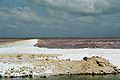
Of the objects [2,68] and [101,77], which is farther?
[2,68]

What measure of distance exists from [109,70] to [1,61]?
12676 mm

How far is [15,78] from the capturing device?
29453mm

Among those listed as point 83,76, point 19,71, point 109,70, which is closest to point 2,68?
point 19,71

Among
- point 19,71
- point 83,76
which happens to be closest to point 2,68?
→ point 19,71

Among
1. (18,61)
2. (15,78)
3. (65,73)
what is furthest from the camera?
(18,61)

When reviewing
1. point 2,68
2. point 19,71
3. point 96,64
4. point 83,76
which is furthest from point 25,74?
point 96,64

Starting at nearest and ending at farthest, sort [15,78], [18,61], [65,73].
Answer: [15,78] < [65,73] < [18,61]

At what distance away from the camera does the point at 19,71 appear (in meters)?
31.1

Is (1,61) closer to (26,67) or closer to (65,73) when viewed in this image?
(26,67)

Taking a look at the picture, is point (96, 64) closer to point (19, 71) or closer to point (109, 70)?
point (109, 70)

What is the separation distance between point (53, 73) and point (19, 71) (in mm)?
3395

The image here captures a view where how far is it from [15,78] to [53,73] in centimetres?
395

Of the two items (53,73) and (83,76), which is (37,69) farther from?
(83,76)

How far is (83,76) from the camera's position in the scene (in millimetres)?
30516
